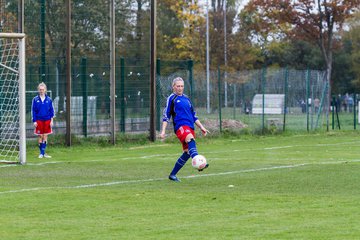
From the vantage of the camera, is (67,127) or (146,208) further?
(67,127)

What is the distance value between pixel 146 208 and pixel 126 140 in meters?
17.2

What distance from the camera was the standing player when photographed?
24.5 meters

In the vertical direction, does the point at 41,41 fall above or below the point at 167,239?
above

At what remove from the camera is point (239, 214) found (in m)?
12.3

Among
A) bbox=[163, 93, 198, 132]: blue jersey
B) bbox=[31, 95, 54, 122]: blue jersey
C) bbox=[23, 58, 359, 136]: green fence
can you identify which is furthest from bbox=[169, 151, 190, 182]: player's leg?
bbox=[23, 58, 359, 136]: green fence

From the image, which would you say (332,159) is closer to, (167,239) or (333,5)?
(167,239)

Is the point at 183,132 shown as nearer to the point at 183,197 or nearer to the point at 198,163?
the point at 198,163

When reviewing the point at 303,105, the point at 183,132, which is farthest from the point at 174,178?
the point at 303,105

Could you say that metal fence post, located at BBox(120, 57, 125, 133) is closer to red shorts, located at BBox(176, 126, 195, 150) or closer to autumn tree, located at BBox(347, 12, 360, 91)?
red shorts, located at BBox(176, 126, 195, 150)

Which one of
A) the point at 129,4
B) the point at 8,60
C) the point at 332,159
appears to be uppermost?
the point at 129,4

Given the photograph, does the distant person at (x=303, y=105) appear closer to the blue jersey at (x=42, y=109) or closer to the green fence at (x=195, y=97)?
the green fence at (x=195, y=97)

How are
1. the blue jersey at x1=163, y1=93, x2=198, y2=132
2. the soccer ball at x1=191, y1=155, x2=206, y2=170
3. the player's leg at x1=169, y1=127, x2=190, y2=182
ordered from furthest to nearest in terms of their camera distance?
the blue jersey at x1=163, y1=93, x2=198, y2=132, the player's leg at x1=169, y1=127, x2=190, y2=182, the soccer ball at x1=191, y1=155, x2=206, y2=170

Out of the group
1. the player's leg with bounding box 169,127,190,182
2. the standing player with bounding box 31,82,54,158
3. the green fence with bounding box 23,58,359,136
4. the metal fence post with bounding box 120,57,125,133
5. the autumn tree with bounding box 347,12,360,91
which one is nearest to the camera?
the player's leg with bounding box 169,127,190,182

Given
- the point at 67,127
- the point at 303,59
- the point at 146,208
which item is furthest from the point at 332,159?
the point at 303,59
